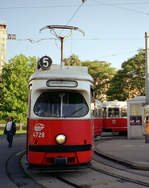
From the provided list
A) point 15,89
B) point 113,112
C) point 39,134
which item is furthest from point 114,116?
point 39,134

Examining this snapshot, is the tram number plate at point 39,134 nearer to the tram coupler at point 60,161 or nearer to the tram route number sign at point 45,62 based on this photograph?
the tram coupler at point 60,161

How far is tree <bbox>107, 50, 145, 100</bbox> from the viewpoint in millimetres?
38531

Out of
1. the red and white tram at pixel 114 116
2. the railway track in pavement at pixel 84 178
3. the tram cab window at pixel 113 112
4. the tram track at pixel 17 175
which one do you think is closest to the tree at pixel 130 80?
the red and white tram at pixel 114 116

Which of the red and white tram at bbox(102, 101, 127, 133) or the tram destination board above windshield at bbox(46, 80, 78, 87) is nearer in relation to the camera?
the tram destination board above windshield at bbox(46, 80, 78, 87)

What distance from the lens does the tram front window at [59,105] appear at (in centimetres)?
724

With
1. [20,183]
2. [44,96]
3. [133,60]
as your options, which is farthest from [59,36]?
[133,60]

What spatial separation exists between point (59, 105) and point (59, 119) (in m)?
0.40

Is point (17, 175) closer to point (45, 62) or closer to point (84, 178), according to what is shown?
point (84, 178)

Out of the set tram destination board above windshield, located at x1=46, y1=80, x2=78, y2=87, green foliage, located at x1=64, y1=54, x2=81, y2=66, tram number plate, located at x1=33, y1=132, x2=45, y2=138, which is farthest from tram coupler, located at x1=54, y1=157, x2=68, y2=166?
green foliage, located at x1=64, y1=54, x2=81, y2=66

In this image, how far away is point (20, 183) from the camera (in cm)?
679

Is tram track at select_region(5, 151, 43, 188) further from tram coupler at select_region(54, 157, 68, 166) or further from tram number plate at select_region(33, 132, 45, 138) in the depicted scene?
tram number plate at select_region(33, 132, 45, 138)

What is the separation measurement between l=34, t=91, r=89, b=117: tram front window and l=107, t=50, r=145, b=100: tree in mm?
31910

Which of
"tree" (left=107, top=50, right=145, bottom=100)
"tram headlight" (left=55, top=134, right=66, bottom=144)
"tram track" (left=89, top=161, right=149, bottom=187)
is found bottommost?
"tram track" (left=89, top=161, right=149, bottom=187)

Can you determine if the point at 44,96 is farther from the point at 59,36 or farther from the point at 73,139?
the point at 59,36
